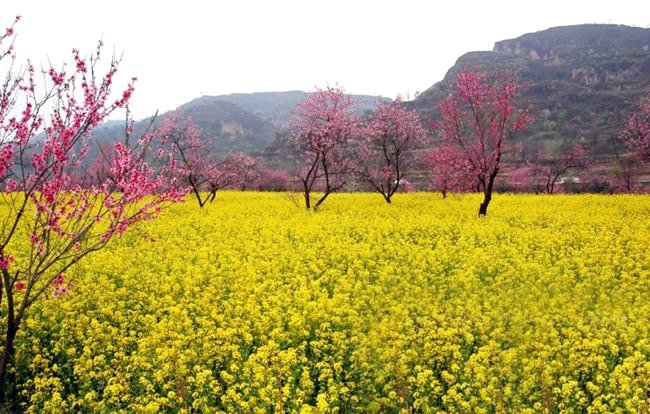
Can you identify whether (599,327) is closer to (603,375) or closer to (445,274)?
(603,375)

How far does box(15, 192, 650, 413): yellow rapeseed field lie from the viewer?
6867mm

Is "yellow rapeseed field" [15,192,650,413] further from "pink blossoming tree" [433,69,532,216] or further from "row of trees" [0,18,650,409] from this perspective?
"pink blossoming tree" [433,69,532,216]

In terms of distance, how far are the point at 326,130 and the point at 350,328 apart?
20.7 m

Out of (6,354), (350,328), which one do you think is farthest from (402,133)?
(6,354)

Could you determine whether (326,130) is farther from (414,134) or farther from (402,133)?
(414,134)

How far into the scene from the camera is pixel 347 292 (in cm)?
1180

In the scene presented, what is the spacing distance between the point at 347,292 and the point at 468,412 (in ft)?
18.9

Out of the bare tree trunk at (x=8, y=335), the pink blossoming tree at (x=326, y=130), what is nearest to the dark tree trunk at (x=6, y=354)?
the bare tree trunk at (x=8, y=335)

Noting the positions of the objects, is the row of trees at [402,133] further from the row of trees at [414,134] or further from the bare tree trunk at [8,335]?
the bare tree trunk at [8,335]

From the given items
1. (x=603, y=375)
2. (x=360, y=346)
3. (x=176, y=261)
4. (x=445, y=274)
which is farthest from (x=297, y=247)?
(x=603, y=375)

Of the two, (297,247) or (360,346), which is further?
(297,247)

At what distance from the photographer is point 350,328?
9773 millimetres

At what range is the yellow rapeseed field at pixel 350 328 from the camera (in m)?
6.87

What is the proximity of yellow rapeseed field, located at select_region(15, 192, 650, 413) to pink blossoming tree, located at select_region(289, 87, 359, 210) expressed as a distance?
475 inches
